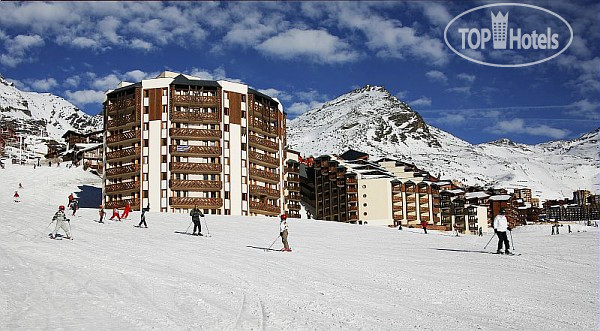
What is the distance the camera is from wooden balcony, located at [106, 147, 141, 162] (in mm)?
77125

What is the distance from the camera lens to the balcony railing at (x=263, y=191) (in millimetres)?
79125

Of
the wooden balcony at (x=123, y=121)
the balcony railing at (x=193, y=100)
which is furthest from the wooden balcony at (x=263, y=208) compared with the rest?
the wooden balcony at (x=123, y=121)

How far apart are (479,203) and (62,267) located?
148 m

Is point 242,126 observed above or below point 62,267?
Answer: above

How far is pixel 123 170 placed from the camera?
257 feet

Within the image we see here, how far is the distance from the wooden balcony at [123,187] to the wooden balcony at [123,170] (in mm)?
1328

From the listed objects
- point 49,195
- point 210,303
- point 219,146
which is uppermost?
point 219,146

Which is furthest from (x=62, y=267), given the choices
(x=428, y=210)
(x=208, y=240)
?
(x=428, y=210)

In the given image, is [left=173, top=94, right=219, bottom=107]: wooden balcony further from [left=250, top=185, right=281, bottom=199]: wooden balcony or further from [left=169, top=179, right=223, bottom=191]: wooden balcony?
[left=250, top=185, right=281, bottom=199]: wooden balcony

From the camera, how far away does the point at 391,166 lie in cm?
14462

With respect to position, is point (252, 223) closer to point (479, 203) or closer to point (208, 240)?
point (208, 240)

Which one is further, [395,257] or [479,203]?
[479,203]

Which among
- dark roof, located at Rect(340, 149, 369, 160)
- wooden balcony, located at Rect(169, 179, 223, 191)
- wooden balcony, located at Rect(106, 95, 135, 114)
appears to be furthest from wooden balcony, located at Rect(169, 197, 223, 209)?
dark roof, located at Rect(340, 149, 369, 160)

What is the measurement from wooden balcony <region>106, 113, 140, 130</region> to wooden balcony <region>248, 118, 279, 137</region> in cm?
1431
